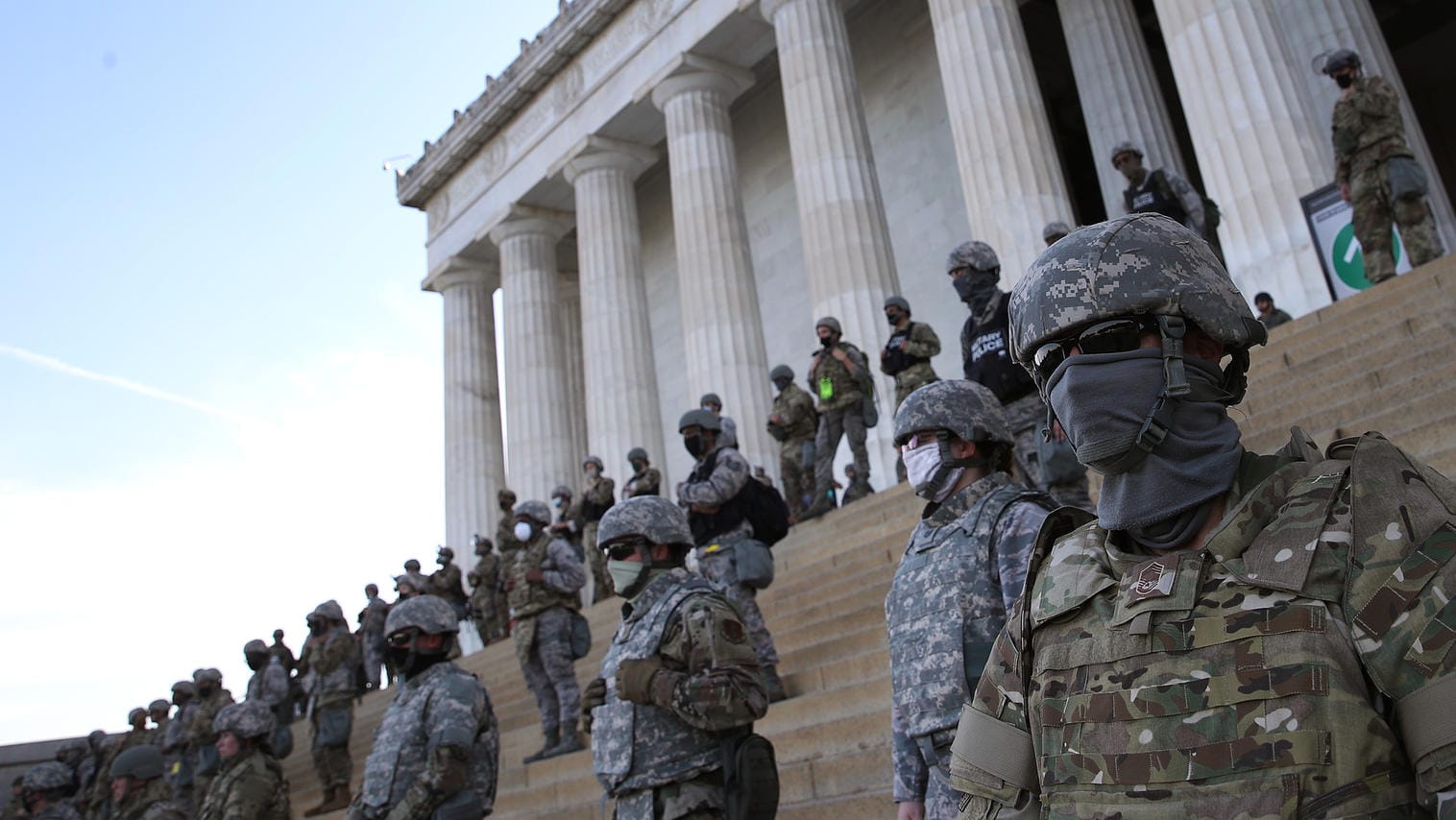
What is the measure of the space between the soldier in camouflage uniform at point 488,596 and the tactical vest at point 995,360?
375 inches

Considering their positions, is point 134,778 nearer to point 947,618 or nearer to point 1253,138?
point 947,618

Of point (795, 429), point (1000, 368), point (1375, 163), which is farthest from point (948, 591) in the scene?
point (795, 429)

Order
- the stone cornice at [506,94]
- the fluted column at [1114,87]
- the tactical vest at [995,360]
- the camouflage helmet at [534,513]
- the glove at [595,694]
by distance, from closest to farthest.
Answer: the glove at [595,694], the tactical vest at [995,360], the camouflage helmet at [534,513], the fluted column at [1114,87], the stone cornice at [506,94]

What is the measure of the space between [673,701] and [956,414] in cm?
126

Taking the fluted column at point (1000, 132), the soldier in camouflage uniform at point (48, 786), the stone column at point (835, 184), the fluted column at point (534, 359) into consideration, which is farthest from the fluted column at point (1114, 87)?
the soldier in camouflage uniform at point (48, 786)

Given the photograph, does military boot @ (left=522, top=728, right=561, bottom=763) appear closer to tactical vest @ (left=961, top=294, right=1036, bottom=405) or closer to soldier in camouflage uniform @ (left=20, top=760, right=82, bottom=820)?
tactical vest @ (left=961, top=294, right=1036, bottom=405)

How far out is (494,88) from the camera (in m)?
22.6

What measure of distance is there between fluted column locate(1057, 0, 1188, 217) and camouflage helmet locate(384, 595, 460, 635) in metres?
13.2

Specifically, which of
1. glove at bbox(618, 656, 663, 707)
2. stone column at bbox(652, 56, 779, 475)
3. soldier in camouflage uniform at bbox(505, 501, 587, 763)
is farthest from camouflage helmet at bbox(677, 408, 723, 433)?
stone column at bbox(652, 56, 779, 475)

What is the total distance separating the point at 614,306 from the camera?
19.6 metres

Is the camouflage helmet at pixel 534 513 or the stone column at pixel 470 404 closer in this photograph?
the camouflage helmet at pixel 534 513

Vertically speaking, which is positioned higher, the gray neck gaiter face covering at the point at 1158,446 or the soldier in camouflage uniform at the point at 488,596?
the soldier in camouflage uniform at the point at 488,596

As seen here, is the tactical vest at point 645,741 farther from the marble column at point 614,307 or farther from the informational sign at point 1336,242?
the marble column at point 614,307

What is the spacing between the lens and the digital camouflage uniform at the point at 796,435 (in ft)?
35.1
